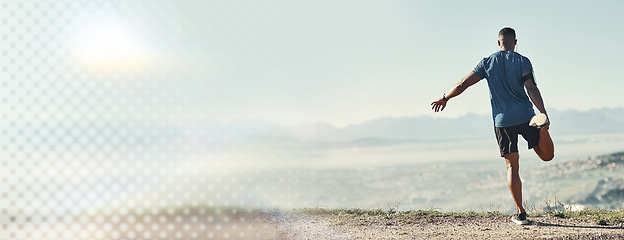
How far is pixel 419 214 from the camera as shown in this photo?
7824mm

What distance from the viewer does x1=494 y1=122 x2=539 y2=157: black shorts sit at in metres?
6.53

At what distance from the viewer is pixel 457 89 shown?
704cm

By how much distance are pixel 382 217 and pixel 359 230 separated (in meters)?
0.91

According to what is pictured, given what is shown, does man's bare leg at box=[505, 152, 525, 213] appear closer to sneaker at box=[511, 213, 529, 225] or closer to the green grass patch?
sneaker at box=[511, 213, 529, 225]

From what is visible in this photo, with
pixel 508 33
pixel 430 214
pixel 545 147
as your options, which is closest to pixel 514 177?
pixel 545 147

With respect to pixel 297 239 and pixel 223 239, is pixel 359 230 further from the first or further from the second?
pixel 223 239

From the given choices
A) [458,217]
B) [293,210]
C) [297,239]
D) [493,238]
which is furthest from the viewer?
[293,210]

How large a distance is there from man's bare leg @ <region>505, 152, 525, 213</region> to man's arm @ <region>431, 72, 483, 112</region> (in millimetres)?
1047

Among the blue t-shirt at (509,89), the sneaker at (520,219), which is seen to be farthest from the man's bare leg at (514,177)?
the blue t-shirt at (509,89)

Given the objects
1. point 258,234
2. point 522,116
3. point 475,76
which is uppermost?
point 475,76

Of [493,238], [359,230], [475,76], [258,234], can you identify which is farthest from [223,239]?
[475,76]

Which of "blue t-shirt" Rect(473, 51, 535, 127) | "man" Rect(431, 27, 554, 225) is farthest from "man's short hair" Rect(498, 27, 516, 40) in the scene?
"blue t-shirt" Rect(473, 51, 535, 127)

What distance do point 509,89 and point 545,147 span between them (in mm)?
Result: 847

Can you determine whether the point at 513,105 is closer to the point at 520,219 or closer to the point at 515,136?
the point at 515,136
